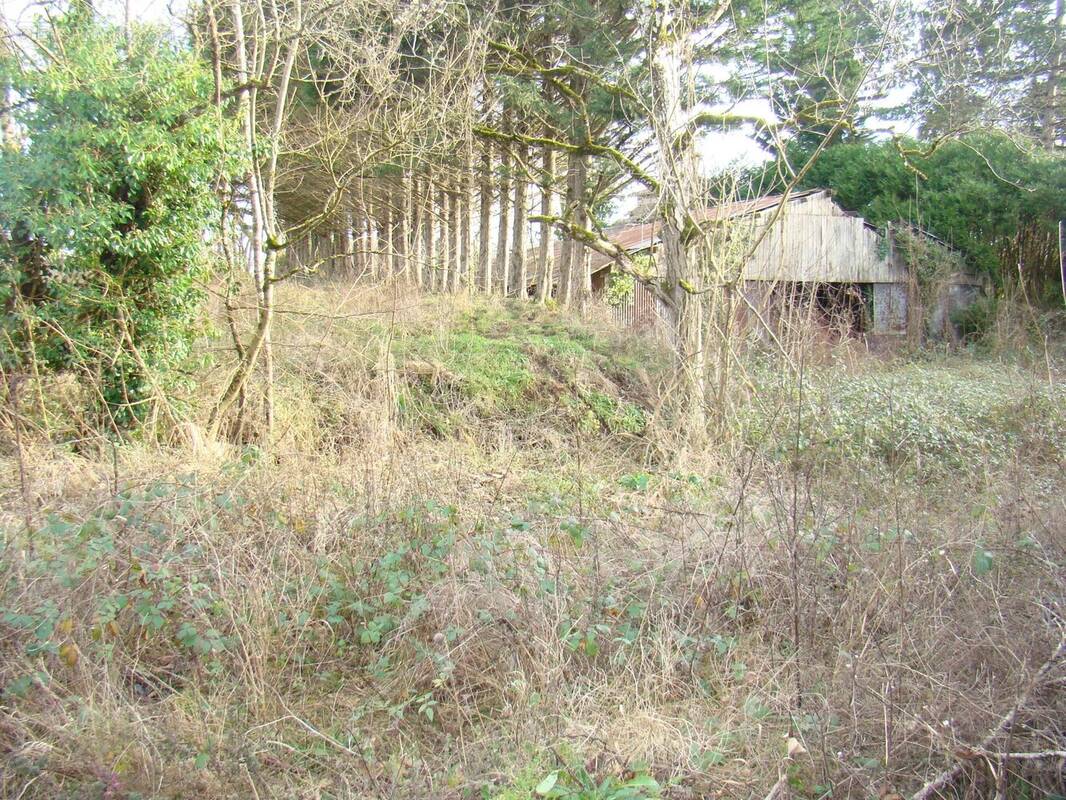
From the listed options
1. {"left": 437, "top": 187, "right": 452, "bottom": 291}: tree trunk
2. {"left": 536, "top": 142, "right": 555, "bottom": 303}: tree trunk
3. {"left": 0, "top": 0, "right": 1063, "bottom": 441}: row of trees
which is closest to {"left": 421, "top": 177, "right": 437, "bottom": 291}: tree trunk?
{"left": 437, "top": 187, "right": 452, "bottom": 291}: tree trunk

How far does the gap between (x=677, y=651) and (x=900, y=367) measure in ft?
42.4

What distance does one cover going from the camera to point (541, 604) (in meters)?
3.97

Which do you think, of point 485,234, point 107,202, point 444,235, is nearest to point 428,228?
point 444,235

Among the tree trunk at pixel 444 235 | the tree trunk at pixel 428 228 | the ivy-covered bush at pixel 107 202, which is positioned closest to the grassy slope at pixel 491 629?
the ivy-covered bush at pixel 107 202

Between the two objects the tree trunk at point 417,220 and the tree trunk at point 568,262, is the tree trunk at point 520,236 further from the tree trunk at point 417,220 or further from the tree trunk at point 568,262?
the tree trunk at point 417,220

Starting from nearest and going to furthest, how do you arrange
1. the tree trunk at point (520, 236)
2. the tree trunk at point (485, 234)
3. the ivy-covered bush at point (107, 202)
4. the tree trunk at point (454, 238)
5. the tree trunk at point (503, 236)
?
the ivy-covered bush at point (107, 202)
the tree trunk at point (503, 236)
the tree trunk at point (520, 236)
the tree trunk at point (454, 238)
the tree trunk at point (485, 234)

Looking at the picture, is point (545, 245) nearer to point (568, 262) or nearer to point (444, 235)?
point (568, 262)

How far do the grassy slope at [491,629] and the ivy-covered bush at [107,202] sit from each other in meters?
1.40

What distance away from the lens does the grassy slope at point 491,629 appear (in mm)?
3047

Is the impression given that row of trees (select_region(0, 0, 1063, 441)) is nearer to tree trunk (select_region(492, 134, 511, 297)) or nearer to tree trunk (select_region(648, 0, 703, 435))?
tree trunk (select_region(648, 0, 703, 435))

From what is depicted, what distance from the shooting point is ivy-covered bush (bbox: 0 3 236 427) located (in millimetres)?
6625

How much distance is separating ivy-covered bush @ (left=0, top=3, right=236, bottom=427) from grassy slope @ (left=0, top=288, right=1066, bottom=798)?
140 cm

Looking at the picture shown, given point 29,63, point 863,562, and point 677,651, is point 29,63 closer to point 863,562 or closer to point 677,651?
point 677,651

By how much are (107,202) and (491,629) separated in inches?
230
